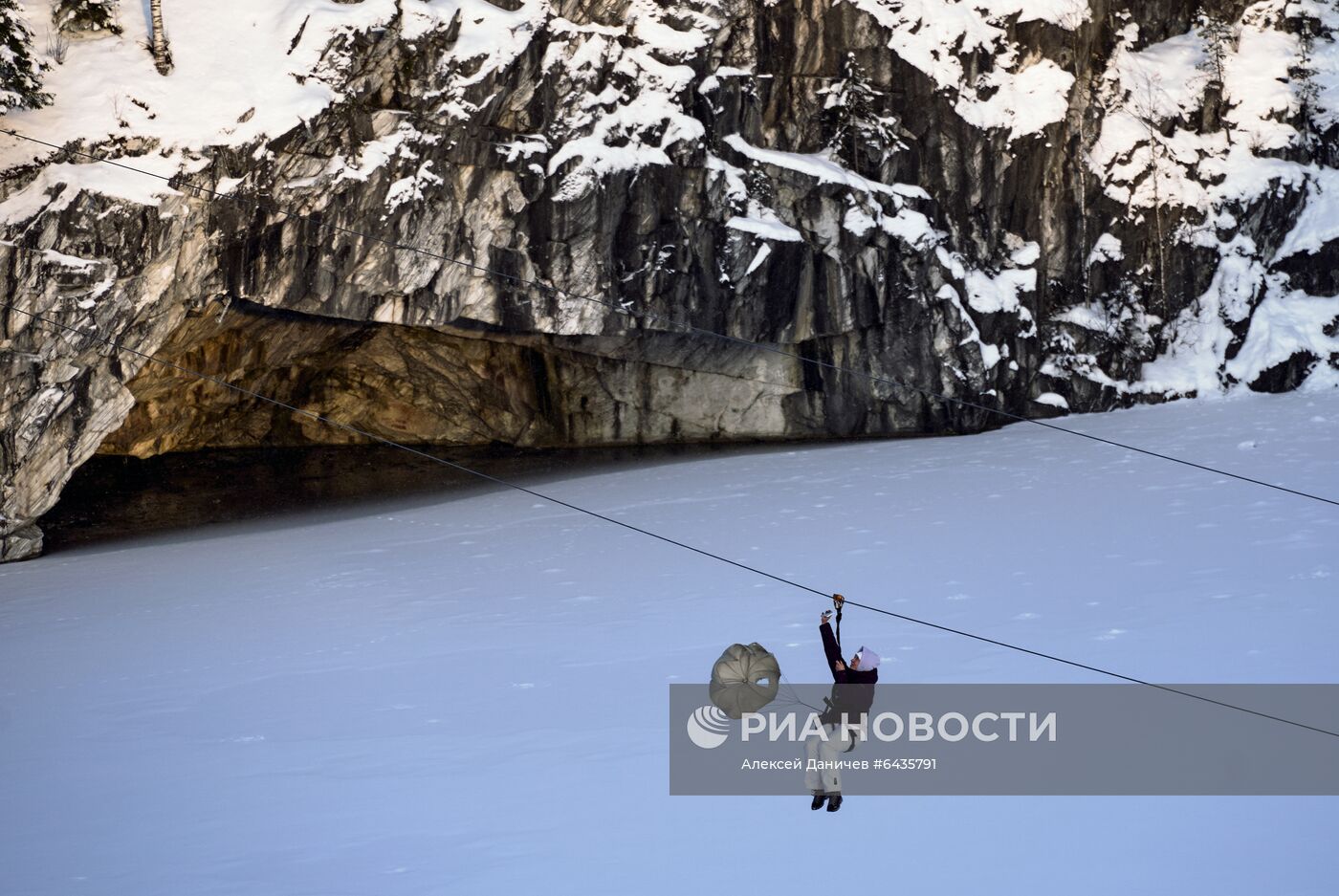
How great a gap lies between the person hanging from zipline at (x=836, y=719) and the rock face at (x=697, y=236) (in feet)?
42.1

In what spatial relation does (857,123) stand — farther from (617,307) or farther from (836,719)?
(836,719)

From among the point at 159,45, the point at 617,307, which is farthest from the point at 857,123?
the point at 159,45

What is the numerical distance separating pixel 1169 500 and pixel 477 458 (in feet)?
44.2

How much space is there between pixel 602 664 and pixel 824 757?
3.24 m

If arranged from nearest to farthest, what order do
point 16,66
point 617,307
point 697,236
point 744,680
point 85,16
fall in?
point 744,680
point 16,66
point 85,16
point 617,307
point 697,236

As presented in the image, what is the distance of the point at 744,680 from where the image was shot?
8180 millimetres

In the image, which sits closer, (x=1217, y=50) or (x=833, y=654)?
(x=833, y=654)

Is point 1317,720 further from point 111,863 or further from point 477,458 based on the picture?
point 477,458

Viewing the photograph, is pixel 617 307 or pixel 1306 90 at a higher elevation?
pixel 1306 90

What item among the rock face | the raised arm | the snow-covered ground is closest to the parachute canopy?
the snow-covered ground

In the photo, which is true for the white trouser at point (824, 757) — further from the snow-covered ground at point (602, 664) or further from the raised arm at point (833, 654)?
the raised arm at point (833, 654)

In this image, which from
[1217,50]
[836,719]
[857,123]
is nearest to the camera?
[836,719]

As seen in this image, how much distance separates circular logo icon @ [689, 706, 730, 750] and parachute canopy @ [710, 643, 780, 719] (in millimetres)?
104

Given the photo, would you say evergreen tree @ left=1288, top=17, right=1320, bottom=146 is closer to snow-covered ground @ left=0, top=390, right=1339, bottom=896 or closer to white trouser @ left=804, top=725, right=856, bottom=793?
snow-covered ground @ left=0, top=390, right=1339, bottom=896
